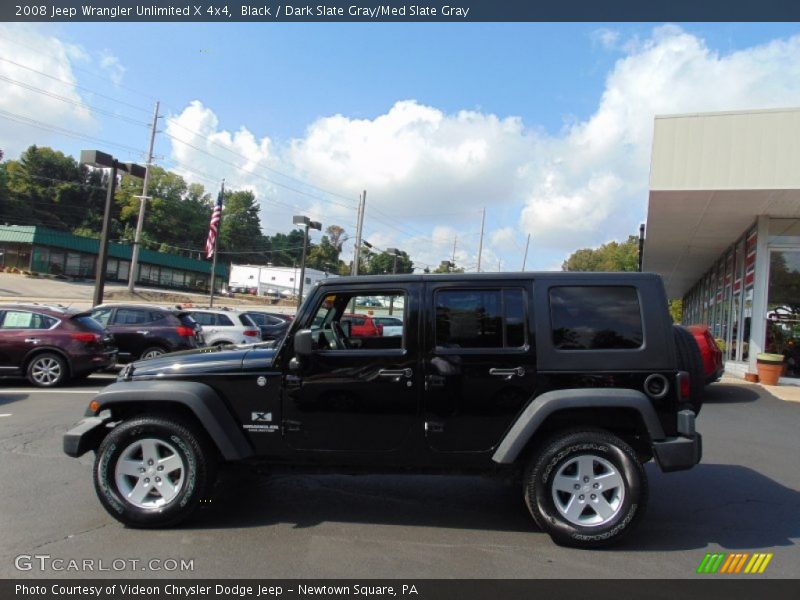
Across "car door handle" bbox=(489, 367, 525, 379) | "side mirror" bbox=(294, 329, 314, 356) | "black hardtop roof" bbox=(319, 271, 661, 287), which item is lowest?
"car door handle" bbox=(489, 367, 525, 379)

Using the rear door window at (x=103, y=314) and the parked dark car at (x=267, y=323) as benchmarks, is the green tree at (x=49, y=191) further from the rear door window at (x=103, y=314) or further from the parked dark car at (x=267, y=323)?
the rear door window at (x=103, y=314)

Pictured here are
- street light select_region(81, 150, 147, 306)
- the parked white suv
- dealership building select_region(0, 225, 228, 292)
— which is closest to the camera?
the parked white suv

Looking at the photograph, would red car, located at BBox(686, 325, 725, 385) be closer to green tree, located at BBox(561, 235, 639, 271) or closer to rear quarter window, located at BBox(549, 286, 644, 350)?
rear quarter window, located at BBox(549, 286, 644, 350)

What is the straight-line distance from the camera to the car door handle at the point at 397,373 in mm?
4375

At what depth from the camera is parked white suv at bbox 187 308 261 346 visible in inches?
655

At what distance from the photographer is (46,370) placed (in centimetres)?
1124

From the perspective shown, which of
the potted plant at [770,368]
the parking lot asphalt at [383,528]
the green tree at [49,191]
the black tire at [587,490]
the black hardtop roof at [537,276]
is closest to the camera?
the parking lot asphalt at [383,528]

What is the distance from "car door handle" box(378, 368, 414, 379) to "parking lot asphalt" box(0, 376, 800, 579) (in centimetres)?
116

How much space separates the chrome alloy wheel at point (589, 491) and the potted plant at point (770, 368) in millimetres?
11966

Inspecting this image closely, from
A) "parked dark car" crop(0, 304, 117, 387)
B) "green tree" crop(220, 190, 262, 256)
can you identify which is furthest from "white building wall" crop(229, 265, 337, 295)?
"parked dark car" crop(0, 304, 117, 387)

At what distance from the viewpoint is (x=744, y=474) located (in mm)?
6262

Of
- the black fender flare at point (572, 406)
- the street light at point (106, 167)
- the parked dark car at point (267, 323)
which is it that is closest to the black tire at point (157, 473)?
the black fender flare at point (572, 406)

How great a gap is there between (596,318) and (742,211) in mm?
12778
